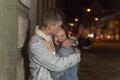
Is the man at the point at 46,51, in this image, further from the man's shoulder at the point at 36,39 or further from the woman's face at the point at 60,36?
the woman's face at the point at 60,36

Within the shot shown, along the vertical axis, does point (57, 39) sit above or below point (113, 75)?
above

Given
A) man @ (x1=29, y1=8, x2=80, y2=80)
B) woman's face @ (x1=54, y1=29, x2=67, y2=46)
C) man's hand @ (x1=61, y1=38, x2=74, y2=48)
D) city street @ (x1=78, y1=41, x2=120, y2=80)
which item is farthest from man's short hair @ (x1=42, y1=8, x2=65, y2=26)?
city street @ (x1=78, y1=41, x2=120, y2=80)

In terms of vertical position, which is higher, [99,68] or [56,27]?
[56,27]

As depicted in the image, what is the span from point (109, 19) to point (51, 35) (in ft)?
323

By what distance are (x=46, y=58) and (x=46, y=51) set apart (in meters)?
0.06

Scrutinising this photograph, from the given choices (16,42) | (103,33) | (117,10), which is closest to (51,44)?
(16,42)

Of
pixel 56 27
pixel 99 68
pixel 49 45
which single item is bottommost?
pixel 99 68

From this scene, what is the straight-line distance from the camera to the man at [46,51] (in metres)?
3.81

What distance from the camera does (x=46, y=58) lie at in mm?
3818

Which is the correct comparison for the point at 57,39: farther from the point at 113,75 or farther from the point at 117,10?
the point at 117,10

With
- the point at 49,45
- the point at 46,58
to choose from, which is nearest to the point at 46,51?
the point at 46,58

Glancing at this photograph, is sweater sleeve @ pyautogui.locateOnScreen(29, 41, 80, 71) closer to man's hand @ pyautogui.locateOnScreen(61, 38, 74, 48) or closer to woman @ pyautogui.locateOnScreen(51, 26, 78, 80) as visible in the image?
woman @ pyautogui.locateOnScreen(51, 26, 78, 80)

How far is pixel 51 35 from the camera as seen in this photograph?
4.10m

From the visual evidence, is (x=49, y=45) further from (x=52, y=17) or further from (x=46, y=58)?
(x=52, y=17)
